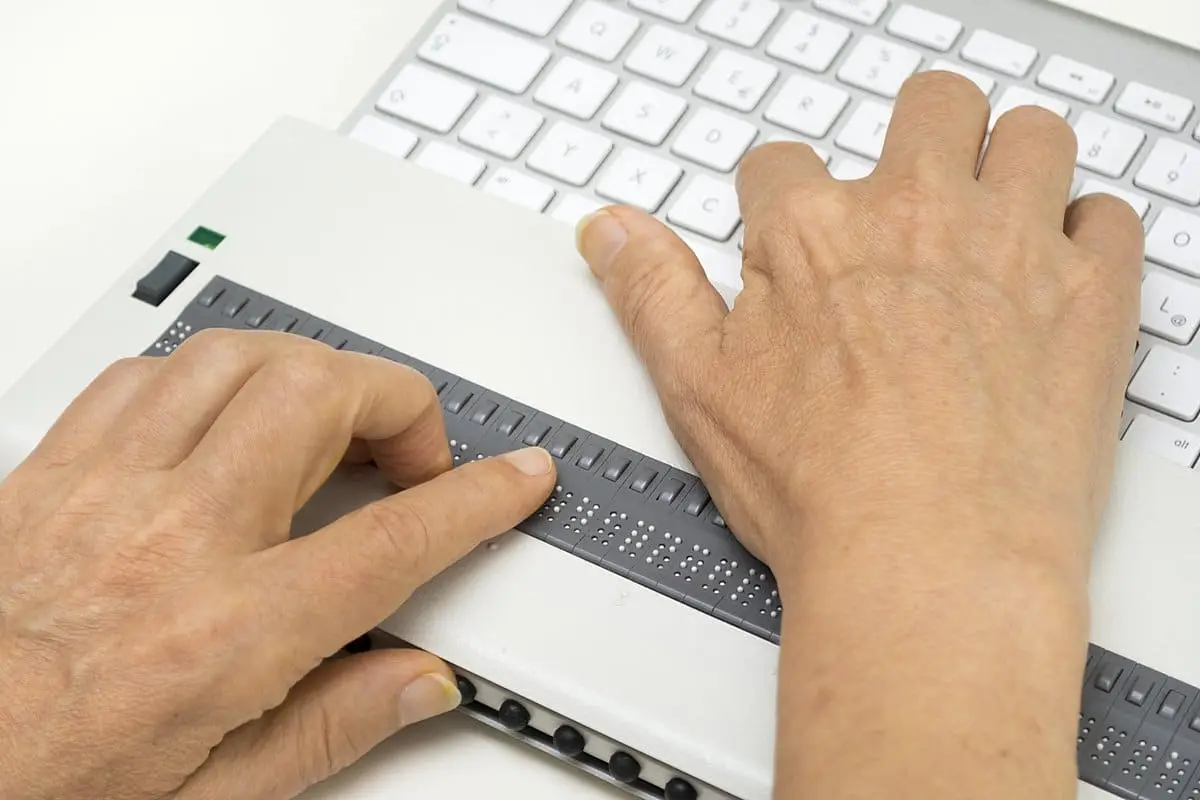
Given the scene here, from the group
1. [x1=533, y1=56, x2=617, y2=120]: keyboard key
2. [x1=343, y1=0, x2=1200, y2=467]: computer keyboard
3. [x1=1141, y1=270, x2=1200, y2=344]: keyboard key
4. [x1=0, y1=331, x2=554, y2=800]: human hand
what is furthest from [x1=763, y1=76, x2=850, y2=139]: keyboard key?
[x1=0, y1=331, x2=554, y2=800]: human hand

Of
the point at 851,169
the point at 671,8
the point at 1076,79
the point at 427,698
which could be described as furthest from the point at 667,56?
the point at 427,698

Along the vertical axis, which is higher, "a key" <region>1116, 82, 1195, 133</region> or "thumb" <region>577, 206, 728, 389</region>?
"a key" <region>1116, 82, 1195, 133</region>


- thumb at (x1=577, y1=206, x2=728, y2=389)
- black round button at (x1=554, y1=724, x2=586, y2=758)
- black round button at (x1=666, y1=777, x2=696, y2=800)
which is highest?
thumb at (x1=577, y1=206, x2=728, y2=389)

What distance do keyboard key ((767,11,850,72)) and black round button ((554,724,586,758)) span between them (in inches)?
18.3

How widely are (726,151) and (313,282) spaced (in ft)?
0.85

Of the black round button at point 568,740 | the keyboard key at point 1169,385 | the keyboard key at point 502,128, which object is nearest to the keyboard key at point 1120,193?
the keyboard key at point 1169,385

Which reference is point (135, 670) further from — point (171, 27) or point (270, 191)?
point (171, 27)

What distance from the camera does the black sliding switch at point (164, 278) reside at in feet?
2.52

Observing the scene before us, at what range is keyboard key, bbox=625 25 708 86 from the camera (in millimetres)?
900

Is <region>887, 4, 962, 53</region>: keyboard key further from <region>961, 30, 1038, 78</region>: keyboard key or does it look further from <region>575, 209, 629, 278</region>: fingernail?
<region>575, 209, 629, 278</region>: fingernail

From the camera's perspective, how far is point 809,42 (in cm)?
91

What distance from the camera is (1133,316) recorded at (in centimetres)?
71

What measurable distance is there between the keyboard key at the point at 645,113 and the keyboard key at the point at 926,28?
0.15 meters

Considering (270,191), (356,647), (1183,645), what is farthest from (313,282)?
(1183,645)
